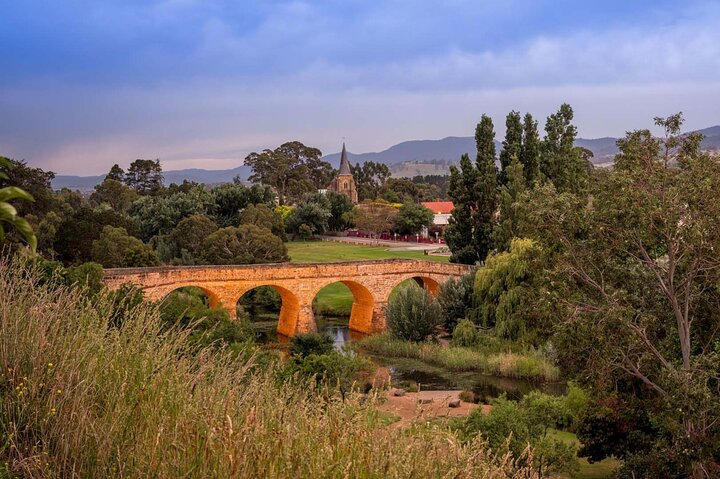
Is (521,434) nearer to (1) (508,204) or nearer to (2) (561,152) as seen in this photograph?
(1) (508,204)

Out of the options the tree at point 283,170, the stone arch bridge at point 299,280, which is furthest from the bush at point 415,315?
the tree at point 283,170

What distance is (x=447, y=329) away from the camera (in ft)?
111

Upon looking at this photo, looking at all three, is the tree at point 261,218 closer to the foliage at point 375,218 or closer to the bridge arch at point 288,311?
the bridge arch at point 288,311

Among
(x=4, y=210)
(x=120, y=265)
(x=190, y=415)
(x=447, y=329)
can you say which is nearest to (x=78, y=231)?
(x=120, y=265)

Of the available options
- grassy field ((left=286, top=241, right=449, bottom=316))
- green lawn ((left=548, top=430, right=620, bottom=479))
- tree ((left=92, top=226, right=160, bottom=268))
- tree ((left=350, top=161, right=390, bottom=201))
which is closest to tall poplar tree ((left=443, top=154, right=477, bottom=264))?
grassy field ((left=286, top=241, right=449, bottom=316))

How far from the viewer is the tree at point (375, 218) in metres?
73.2

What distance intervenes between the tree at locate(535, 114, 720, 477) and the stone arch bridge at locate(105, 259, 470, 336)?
68.8ft

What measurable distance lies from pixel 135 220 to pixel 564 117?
33.0 meters

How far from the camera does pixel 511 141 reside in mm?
36750

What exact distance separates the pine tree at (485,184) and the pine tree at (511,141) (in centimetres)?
73

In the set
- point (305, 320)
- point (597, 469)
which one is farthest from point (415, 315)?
point (597, 469)

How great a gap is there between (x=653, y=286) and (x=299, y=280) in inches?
913

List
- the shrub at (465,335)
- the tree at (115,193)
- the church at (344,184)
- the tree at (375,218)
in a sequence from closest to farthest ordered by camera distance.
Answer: the shrub at (465,335)
the tree at (375,218)
the tree at (115,193)
the church at (344,184)

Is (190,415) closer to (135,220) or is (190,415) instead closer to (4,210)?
(4,210)
